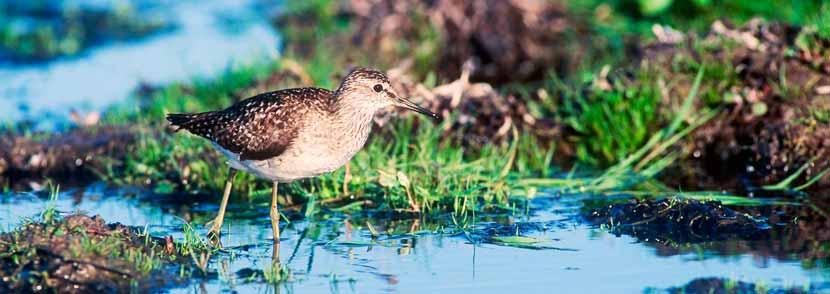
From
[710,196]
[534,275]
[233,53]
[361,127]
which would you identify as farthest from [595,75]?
[233,53]

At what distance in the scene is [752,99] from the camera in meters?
10.3

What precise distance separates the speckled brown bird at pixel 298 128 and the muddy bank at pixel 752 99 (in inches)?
113

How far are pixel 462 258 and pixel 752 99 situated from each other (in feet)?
11.7

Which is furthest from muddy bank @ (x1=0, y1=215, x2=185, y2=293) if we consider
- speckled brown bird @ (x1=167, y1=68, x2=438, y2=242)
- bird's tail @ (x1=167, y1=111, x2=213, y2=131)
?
bird's tail @ (x1=167, y1=111, x2=213, y2=131)

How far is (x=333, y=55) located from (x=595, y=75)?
3.69 meters

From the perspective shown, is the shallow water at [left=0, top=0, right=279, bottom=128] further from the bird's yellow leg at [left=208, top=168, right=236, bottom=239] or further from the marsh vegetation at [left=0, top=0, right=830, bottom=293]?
the bird's yellow leg at [left=208, top=168, right=236, bottom=239]

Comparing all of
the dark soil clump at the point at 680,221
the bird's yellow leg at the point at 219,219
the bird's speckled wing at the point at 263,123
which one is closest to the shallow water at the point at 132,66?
the bird's yellow leg at the point at 219,219

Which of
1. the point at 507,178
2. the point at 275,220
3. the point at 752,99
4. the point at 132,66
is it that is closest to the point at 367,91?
the point at 275,220

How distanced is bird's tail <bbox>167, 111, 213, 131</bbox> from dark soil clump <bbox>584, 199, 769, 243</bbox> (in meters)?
2.75

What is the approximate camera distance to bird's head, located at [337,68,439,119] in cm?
855

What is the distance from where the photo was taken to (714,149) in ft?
34.6

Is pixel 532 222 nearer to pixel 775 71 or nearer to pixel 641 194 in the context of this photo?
pixel 641 194

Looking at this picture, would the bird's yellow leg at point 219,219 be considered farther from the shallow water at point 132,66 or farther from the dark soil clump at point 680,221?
the shallow water at point 132,66

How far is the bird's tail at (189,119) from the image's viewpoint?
29.1 feet
